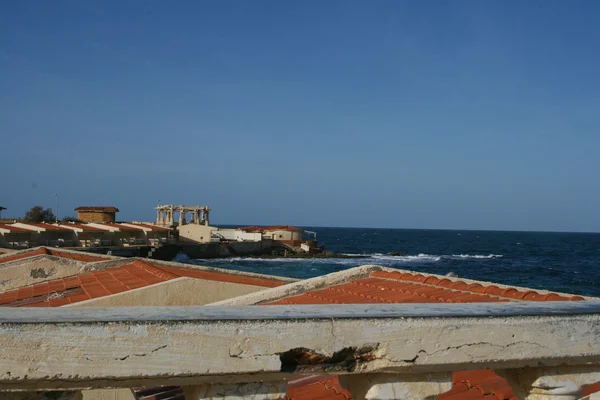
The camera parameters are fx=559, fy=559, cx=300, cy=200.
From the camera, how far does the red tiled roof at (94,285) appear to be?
921cm

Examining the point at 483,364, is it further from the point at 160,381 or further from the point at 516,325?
the point at 160,381

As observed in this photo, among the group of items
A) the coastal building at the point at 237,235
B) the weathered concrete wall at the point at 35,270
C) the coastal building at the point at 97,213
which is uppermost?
the coastal building at the point at 97,213

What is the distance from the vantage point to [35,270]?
44.9ft

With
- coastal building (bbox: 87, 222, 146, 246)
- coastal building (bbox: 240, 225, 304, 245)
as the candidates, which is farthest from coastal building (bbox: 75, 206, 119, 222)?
coastal building (bbox: 240, 225, 304, 245)

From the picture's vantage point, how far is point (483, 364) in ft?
8.92

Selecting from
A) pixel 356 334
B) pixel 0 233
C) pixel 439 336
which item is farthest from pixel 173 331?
pixel 0 233

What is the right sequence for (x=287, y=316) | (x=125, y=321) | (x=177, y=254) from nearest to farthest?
(x=125, y=321)
(x=287, y=316)
(x=177, y=254)

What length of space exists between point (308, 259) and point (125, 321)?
260 ft

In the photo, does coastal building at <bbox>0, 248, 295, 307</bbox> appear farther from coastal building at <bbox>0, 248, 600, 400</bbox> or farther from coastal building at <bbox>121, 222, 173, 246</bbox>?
coastal building at <bbox>121, 222, 173, 246</bbox>

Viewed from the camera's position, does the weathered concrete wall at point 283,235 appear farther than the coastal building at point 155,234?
Yes

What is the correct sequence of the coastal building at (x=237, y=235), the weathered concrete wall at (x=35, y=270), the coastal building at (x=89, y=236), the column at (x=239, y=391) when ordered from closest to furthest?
1. the column at (x=239, y=391)
2. the weathered concrete wall at (x=35, y=270)
3. the coastal building at (x=89, y=236)
4. the coastal building at (x=237, y=235)

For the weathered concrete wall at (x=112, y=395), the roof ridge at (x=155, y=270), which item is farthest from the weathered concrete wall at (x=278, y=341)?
the roof ridge at (x=155, y=270)

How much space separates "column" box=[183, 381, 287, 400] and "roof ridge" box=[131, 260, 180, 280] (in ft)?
25.3

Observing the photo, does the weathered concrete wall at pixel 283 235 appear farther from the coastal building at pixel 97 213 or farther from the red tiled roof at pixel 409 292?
the red tiled roof at pixel 409 292
